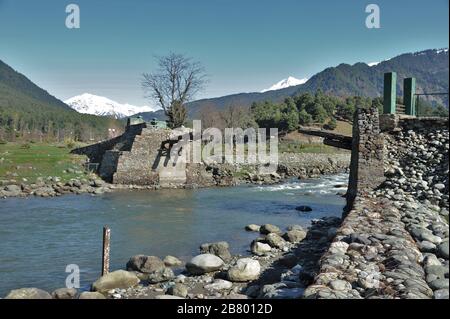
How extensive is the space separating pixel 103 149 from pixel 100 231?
19.7 m

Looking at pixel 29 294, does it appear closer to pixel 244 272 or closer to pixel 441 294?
pixel 244 272

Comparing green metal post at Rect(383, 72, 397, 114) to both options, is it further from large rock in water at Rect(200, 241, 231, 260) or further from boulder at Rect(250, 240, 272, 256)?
large rock in water at Rect(200, 241, 231, 260)

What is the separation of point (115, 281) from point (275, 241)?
17.4 ft

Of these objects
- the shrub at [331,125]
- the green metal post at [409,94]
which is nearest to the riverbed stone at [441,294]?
the green metal post at [409,94]

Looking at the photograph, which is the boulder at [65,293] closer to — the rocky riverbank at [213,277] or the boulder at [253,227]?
the rocky riverbank at [213,277]

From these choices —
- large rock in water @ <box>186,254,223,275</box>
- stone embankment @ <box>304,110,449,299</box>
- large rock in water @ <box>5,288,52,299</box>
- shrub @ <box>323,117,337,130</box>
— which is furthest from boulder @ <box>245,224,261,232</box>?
shrub @ <box>323,117,337,130</box>

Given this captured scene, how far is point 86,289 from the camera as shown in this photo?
30.9ft

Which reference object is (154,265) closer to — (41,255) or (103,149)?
(41,255)

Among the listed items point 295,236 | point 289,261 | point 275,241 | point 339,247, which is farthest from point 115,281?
point 295,236

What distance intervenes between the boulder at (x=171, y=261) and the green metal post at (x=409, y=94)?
854 cm

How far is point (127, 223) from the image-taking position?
16.9 m

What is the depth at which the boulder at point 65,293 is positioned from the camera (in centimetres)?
862
